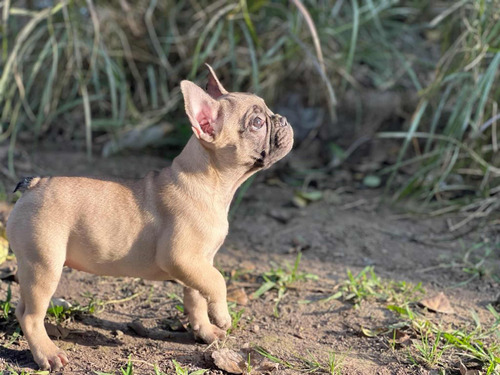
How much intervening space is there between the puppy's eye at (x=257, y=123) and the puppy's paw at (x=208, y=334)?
1100mm

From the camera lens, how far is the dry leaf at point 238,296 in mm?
4367

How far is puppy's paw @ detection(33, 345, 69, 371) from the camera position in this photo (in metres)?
3.37

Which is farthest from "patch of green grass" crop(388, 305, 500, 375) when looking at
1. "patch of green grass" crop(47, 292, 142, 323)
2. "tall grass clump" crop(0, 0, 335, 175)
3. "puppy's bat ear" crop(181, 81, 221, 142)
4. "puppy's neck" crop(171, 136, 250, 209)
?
"tall grass clump" crop(0, 0, 335, 175)

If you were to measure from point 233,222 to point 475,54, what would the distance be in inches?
94.0

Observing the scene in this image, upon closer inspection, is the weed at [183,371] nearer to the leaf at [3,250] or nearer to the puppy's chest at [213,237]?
the puppy's chest at [213,237]

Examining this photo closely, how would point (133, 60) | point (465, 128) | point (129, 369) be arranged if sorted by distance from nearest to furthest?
1. point (129, 369)
2. point (465, 128)
3. point (133, 60)

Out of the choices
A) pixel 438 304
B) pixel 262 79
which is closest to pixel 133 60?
pixel 262 79

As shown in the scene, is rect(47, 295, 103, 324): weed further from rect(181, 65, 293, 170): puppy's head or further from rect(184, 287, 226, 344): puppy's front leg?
rect(181, 65, 293, 170): puppy's head

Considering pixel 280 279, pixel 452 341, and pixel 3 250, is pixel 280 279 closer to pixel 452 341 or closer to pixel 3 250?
pixel 452 341

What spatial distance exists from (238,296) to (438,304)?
3.99ft

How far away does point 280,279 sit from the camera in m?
4.60

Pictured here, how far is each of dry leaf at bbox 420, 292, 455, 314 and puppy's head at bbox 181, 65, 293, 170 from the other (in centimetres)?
138

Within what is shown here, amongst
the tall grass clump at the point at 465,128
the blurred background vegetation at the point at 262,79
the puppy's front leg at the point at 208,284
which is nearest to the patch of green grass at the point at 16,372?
the puppy's front leg at the point at 208,284

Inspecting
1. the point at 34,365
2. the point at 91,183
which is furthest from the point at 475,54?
the point at 34,365
